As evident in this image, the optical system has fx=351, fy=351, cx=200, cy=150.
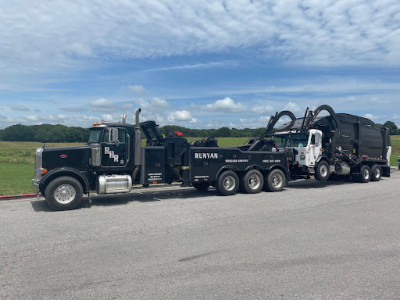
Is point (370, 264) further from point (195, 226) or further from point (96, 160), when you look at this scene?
point (96, 160)

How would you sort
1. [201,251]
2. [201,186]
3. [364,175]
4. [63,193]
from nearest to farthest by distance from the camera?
1. [201,251]
2. [63,193]
3. [201,186]
4. [364,175]

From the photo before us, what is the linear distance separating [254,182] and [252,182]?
0.10 metres

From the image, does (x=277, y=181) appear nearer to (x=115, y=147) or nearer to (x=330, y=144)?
(x=330, y=144)

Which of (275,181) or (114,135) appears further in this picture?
(275,181)

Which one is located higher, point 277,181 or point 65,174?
point 65,174

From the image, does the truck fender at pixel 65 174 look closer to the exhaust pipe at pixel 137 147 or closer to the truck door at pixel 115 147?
the truck door at pixel 115 147

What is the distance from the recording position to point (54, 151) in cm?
999

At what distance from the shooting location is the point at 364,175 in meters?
17.4

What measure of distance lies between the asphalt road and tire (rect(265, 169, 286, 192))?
3073 mm

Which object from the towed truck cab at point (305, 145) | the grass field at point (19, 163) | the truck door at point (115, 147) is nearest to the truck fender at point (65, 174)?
the truck door at point (115, 147)

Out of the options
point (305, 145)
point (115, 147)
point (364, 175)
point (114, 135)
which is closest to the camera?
point (114, 135)

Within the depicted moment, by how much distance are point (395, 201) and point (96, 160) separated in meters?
9.35

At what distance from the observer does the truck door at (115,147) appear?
10602 millimetres

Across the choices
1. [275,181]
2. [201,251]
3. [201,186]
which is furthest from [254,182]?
[201,251]
